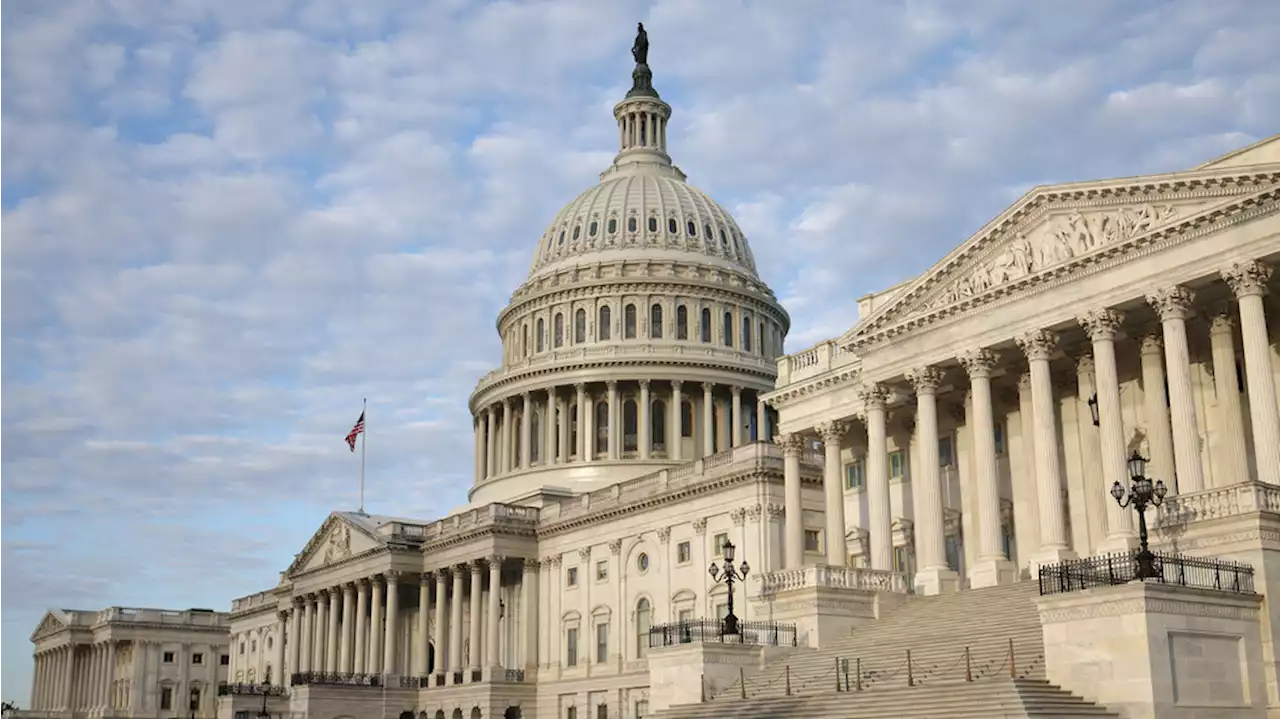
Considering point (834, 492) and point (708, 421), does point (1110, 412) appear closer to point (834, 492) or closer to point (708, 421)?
point (834, 492)

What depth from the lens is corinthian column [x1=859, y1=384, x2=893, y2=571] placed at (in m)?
54.8

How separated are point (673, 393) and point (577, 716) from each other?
99.1 ft

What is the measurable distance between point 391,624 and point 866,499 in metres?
41.5

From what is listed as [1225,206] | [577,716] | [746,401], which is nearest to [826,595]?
[1225,206]

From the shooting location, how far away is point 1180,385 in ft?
141

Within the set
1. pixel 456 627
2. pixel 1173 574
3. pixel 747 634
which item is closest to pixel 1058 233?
pixel 1173 574

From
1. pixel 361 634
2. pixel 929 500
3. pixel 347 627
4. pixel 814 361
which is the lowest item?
pixel 361 634

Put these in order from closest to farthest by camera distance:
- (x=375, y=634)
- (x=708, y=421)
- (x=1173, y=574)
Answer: (x=1173, y=574)
(x=375, y=634)
(x=708, y=421)

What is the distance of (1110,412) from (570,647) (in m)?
46.2

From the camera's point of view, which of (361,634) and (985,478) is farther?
(361,634)

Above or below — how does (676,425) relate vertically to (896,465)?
above

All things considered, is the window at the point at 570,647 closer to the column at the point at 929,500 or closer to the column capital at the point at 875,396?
the column capital at the point at 875,396

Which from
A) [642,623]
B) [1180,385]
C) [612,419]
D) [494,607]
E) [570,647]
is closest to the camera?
[1180,385]

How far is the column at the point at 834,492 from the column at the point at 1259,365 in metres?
18.7
